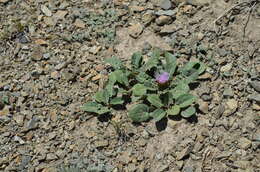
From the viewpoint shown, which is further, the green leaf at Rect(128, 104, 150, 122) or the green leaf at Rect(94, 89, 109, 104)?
the green leaf at Rect(94, 89, 109, 104)

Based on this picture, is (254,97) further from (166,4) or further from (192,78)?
(166,4)

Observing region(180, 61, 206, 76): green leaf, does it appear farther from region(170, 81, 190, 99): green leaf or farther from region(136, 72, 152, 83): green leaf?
region(136, 72, 152, 83): green leaf

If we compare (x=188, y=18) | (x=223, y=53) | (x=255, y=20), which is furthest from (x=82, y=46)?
(x=255, y=20)

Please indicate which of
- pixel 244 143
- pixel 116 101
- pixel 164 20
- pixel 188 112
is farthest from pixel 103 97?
pixel 244 143

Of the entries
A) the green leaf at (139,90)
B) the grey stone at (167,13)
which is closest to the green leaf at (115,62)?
the green leaf at (139,90)

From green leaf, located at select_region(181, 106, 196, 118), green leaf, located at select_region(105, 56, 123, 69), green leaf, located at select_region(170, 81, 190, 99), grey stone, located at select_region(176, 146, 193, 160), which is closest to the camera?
grey stone, located at select_region(176, 146, 193, 160)

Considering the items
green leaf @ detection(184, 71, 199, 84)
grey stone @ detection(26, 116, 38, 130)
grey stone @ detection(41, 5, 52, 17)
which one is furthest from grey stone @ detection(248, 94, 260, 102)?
grey stone @ detection(41, 5, 52, 17)

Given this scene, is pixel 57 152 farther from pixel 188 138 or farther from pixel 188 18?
pixel 188 18

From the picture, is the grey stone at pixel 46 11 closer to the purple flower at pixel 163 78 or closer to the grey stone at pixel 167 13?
the grey stone at pixel 167 13
